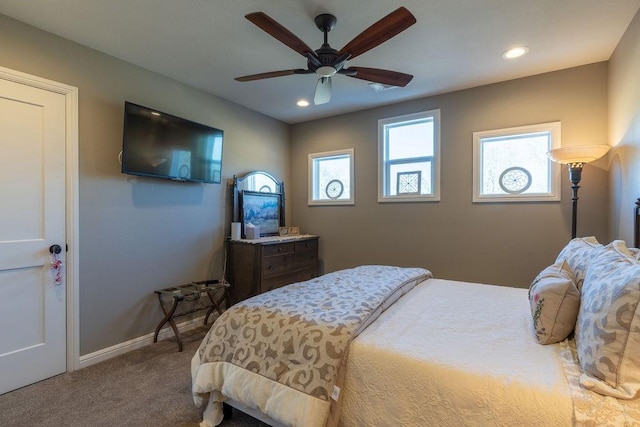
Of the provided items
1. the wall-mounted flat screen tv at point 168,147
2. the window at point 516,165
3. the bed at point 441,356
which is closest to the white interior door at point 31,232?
the wall-mounted flat screen tv at point 168,147

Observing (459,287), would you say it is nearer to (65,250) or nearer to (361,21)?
(361,21)

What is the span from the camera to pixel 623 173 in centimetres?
250

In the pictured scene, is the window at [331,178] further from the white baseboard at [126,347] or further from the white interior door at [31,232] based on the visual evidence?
the white interior door at [31,232]

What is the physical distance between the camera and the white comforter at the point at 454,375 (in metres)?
1.07

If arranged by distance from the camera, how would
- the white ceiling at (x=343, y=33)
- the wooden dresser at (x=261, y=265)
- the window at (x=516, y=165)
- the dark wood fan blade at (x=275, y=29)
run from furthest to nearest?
the wooden dresser at (x=261, y=265), the window at (x=516, y=165), the white ceiling at (x=343, y=33), the dark wood fan blade at (x=275, y=29)

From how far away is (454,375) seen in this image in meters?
1.17

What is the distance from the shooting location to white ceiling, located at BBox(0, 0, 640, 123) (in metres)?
2.08

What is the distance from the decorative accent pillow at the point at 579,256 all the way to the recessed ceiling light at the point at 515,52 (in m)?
1.64

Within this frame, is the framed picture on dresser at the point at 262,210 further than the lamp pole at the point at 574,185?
Yes

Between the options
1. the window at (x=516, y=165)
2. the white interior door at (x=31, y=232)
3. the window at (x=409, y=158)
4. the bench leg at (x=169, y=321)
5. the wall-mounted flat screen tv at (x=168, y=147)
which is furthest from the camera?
the window at (x=409, y=158)

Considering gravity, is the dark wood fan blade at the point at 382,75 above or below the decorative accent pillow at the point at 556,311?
above

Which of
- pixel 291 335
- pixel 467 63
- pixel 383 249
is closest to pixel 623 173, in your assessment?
pixel 467 63

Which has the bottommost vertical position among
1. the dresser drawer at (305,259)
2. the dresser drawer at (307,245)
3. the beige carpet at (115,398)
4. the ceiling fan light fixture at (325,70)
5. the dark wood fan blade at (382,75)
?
the beige carpet at (115,398)

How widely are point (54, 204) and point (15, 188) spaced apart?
0.25 m
